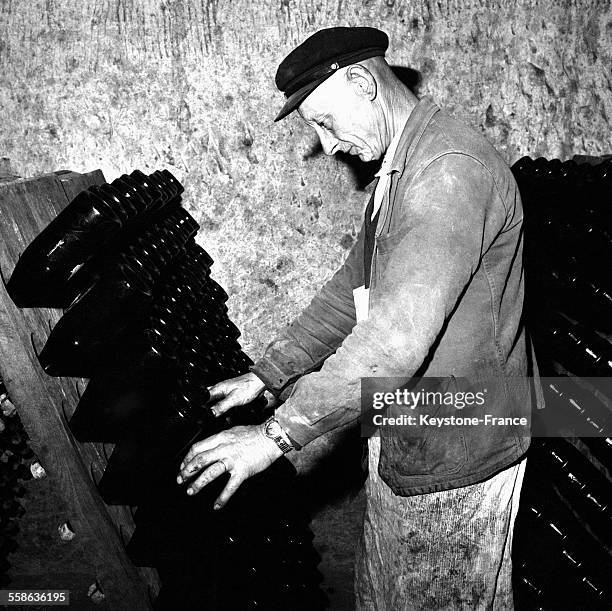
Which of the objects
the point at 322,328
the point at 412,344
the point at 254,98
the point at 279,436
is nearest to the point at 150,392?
the point at 279,436

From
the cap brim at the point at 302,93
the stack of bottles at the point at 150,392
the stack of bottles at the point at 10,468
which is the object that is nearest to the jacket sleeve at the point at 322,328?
the stack of bottles at the point at 150,392

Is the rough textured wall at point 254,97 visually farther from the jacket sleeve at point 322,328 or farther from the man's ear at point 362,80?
the man's ear at point 362,80

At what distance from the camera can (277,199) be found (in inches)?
87.0

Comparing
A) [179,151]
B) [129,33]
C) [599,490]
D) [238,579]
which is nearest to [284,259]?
[179,151]

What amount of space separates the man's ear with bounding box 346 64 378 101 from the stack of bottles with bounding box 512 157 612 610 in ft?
2.93

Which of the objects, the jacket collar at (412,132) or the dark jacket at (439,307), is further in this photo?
the jacket collar at (412,132)

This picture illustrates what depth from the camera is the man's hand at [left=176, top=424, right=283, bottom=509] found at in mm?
996

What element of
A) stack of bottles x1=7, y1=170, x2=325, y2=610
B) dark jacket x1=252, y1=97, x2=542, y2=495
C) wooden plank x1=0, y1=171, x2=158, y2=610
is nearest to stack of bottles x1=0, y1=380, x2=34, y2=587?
wooden plank x1=0, y1=171, x2=158, y2=610

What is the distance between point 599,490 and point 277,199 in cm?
163

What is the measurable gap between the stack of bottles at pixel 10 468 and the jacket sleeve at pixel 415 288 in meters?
1.36

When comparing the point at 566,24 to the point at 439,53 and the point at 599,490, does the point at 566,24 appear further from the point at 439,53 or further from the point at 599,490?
the point at 599,490

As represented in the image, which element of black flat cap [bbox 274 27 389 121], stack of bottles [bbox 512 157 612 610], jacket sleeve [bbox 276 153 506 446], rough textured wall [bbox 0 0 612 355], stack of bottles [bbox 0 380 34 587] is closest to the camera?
jacket sleeve [bbox 276 153 506 446]

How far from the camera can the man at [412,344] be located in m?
0.94

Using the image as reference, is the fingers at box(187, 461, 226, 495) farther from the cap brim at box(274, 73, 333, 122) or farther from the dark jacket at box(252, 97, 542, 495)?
the cap brim at box(274, 73, 333, 122)
